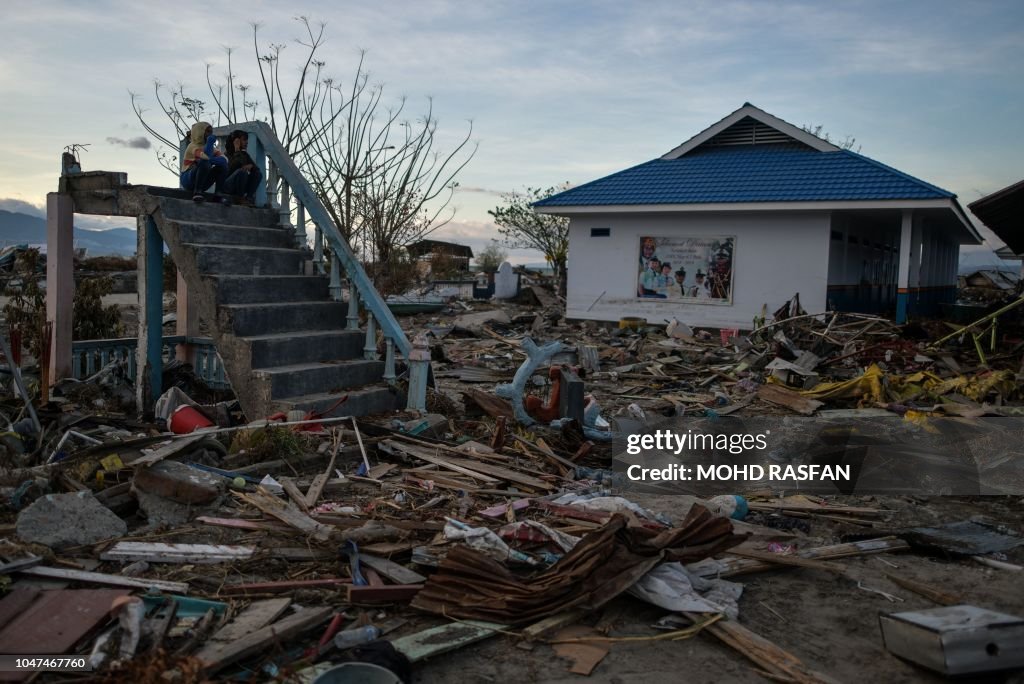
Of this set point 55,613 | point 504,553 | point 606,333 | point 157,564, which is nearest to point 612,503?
point 504,553

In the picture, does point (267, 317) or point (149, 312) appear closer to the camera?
Result: point (267, 317)

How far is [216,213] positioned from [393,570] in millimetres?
5876

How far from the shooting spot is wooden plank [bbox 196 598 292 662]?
138 inches

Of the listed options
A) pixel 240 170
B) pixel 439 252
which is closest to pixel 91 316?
pixel 240 170

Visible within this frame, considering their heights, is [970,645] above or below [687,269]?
below

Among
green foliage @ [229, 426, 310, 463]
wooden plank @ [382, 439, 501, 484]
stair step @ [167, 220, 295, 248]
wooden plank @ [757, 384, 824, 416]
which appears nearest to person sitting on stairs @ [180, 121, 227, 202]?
stair step @ [167, 220, 295, 248]

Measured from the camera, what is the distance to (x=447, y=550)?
4.64m

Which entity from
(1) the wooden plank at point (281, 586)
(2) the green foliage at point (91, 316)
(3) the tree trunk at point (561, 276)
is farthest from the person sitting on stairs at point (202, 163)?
(3) the tree trunk at point (561, 276)

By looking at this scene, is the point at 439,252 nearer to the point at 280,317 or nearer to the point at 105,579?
the point at 280,317

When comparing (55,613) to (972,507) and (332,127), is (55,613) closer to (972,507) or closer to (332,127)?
(972,507)

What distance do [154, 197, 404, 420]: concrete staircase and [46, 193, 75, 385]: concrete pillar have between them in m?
1.57

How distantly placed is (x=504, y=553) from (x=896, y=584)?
229 cm

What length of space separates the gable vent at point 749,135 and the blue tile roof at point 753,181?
0.14 metres

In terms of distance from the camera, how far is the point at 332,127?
886 inches
